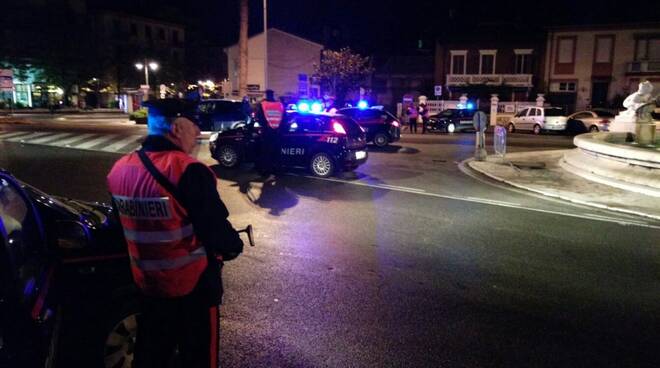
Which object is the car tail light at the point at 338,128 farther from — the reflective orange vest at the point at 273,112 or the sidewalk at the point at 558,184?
the sidewalk at the point at 558,184

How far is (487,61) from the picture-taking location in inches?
1884

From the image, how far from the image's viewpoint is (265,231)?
7.89m

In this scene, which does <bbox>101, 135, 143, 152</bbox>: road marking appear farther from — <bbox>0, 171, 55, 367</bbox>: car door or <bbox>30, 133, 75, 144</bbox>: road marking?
<bbox>0, 171, 55, 367</bbox>: car door

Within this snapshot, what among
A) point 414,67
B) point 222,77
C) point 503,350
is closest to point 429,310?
point 503,350

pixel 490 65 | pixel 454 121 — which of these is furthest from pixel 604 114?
pixel 490 65

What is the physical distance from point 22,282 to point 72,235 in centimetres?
94

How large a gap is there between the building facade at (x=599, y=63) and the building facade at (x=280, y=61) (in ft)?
66.8

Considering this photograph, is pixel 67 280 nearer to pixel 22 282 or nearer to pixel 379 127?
pixel 22 282

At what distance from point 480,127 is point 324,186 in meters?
6.60

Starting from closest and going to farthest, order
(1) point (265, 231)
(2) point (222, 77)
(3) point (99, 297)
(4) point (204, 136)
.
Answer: (3) point (99, 297), (1) point (265, 231), (4) point (204, 136), (2) point (222, 77)

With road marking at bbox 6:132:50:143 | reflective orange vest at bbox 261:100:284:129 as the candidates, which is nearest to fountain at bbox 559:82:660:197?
reflective orange vest at bbox 261:100:284:129

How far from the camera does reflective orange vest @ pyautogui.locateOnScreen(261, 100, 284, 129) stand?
41.1 ft

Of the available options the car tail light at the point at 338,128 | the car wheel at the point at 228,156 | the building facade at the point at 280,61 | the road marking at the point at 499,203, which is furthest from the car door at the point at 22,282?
the building facade at the point at 280,61

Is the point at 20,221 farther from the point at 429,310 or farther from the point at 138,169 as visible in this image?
the point at 429,310
